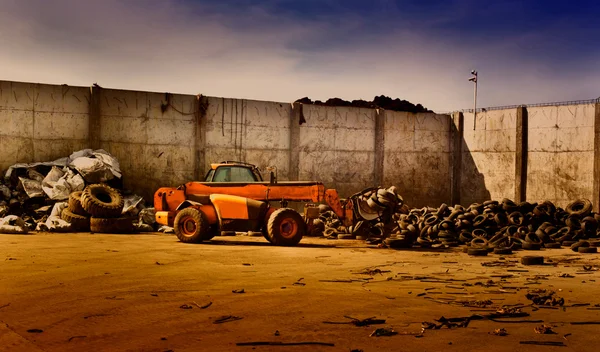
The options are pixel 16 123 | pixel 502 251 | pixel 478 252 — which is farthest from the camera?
pixel 16 123

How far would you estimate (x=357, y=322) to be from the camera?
221 inches

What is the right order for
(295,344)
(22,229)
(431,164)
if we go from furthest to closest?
(431,164), (22,229), (295,344)

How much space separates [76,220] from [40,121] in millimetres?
5076

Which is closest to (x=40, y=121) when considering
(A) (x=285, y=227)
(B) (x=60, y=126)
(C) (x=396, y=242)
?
(B) (x=60, y=126)

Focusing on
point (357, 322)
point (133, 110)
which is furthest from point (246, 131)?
point (357, 322)

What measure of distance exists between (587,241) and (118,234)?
1252 centimetres

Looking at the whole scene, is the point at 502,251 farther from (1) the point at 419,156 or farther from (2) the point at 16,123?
(2) the point at 16,123

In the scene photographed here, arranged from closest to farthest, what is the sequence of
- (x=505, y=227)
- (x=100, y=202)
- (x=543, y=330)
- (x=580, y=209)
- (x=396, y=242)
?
(x=543, y=330) → (x=396, y=242) → (x=505, y=227) → (x=100, y=202) → (x=580, y=209)

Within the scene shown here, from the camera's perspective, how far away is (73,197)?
17.7 m

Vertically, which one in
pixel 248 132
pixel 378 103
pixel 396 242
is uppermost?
pixel 378 103

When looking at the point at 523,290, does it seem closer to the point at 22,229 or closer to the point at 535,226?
the point at 535,226

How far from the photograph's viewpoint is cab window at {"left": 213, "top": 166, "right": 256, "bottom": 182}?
1587cm

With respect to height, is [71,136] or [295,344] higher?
[71,136]

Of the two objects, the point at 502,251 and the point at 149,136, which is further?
the point at 149,136
